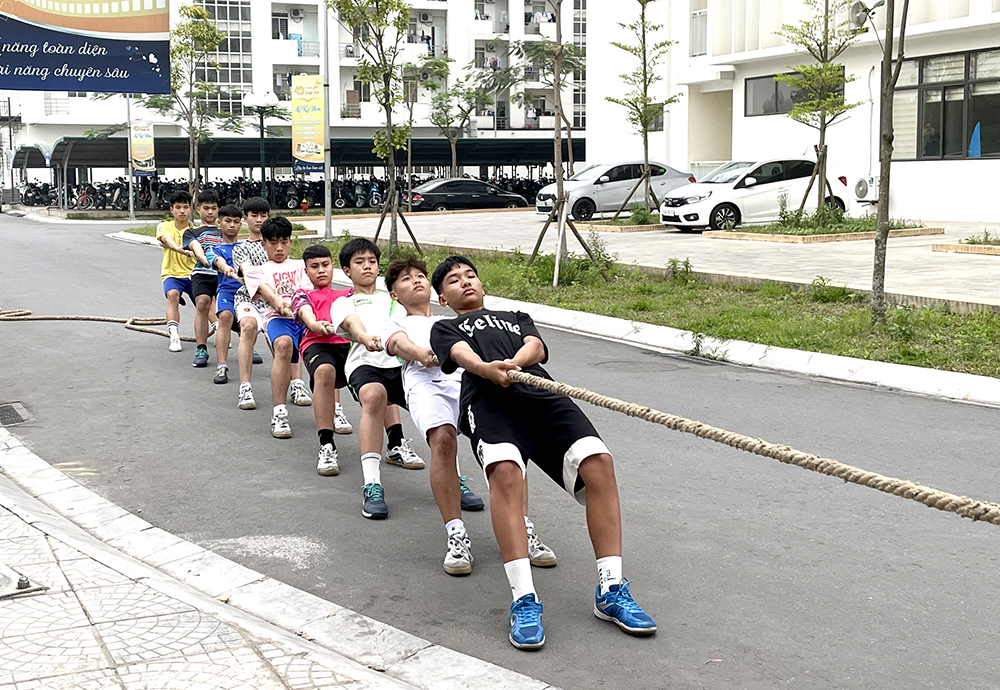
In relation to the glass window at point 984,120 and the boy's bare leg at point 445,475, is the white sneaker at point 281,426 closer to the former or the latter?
the boy's bare leg at point 445,475

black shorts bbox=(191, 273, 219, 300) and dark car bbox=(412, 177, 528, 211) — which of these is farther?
dark car bbox=(412, 177, 528, 211)

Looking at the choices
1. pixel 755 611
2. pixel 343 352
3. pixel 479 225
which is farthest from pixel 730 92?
pixel 755 611

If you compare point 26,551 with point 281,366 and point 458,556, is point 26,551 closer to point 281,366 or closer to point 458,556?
point 458,556

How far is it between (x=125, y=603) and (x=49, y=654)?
516 mm

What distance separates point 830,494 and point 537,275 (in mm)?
9614

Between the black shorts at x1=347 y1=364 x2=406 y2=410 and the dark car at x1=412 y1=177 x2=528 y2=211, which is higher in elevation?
the dark car at x1=412 y1=177 x2=528 y2=211

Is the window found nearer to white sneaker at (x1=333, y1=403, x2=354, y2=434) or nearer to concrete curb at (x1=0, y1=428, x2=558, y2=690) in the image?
white sneaker at (x1=333, y1=403, x2=354, y2=434)

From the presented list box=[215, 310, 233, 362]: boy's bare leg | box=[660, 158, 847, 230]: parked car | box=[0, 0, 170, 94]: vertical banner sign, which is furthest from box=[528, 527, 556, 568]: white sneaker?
box=[660, 158, 847, 230]: parked car

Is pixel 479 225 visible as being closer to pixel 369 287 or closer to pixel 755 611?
pixel 369 287

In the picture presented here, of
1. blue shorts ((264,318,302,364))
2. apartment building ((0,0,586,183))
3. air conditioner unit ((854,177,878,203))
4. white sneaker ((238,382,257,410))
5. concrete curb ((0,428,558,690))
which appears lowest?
concrete curb ((0,428,558,690))

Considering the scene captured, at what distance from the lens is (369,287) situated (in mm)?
6727

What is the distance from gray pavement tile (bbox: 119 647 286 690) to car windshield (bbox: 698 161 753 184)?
22.5 m

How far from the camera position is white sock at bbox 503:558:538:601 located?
4.43 metres

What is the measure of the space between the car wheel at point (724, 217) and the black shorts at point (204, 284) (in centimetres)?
1596
